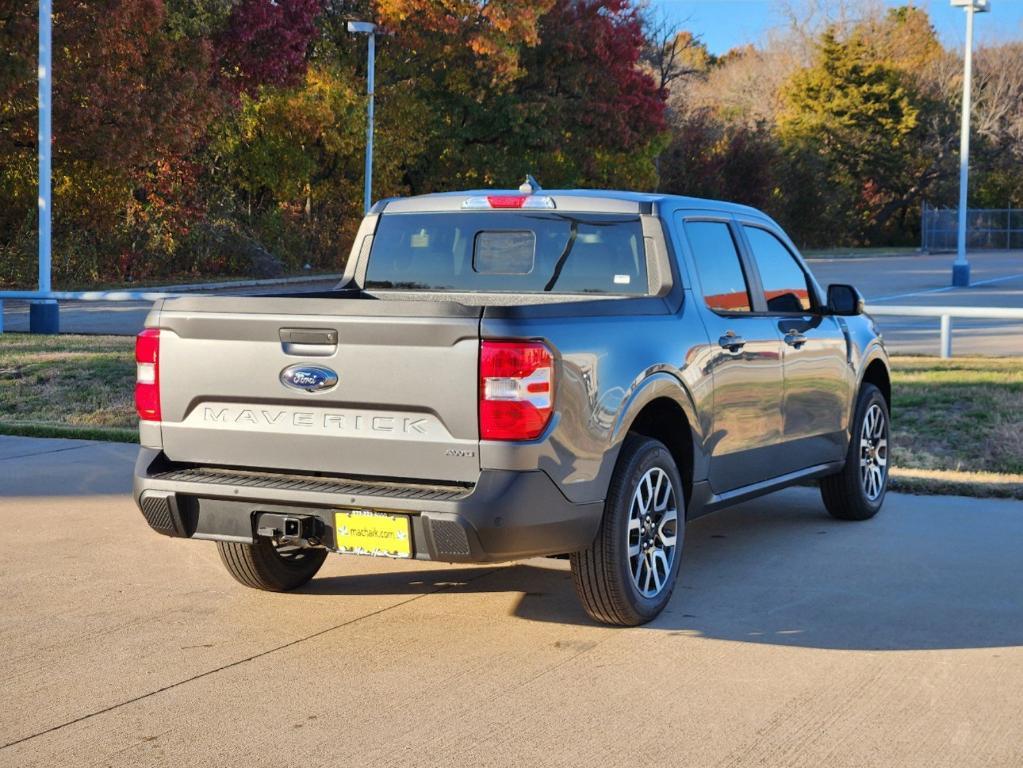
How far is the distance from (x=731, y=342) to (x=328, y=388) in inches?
88.2

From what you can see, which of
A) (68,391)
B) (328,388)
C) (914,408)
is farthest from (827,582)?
(68,391)

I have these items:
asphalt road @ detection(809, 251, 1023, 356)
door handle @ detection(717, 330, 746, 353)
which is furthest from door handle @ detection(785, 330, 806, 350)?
asphalt road @ detection(809, 251, 1023, 356)

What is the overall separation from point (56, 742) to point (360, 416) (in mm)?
1654

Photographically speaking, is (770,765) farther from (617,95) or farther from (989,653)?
(617,95)

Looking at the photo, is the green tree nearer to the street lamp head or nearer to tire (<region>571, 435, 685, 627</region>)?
the street lamp head

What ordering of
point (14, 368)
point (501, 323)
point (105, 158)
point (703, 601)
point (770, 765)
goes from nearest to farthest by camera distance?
1. point (770, 765)
2. point (501, 323)
3. point (703, 601)
4. point (14, 368)
5. point (105, 158)

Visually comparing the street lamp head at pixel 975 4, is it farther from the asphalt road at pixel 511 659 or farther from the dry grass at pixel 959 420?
the asphalt road at pixel 511 659

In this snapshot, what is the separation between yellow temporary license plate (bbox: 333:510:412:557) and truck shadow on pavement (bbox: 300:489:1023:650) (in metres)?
1.03

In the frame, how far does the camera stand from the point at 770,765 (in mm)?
4656

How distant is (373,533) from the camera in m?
5.74

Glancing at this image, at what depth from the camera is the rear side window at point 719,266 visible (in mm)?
7215

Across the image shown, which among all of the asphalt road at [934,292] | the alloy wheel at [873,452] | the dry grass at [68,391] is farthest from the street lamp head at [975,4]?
the alloy wheel at [873,452]

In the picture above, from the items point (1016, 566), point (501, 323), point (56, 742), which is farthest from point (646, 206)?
point (56, 742)

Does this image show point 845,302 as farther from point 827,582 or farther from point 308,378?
point 308,378
